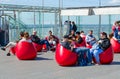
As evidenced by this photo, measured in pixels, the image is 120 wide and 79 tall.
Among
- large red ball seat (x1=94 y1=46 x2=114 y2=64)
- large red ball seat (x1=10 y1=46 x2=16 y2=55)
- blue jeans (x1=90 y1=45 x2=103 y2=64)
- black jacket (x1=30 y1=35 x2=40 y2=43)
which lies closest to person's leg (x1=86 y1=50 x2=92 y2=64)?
blue jeans (x1=90 y1=45 x2=103 y2=64)

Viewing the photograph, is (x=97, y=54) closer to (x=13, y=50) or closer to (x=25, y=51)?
(x=25, y=51)

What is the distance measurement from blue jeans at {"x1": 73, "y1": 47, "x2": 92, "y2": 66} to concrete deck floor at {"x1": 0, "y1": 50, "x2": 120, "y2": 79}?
17.0 inches

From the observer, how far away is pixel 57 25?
2439 centimetres

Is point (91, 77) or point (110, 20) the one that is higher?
point (110, 20)

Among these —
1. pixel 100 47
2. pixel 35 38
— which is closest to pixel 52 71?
pixel 100 47

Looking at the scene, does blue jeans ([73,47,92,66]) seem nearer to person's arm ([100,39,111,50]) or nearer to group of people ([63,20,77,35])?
person's arm ([100,39,111,50])

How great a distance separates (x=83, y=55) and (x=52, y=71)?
1.75 metres

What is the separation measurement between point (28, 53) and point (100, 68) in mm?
3598

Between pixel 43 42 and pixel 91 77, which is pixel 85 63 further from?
pixel 43 42

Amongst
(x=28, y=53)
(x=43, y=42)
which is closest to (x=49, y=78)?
(x=28, y=53)

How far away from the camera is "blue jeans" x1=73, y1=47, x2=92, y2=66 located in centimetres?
1202

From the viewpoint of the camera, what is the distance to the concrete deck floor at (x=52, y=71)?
9.84 meters

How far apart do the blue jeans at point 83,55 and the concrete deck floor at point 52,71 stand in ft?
1.42

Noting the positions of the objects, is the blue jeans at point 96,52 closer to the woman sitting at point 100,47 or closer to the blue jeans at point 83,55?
the woman sitting at point 100,47
